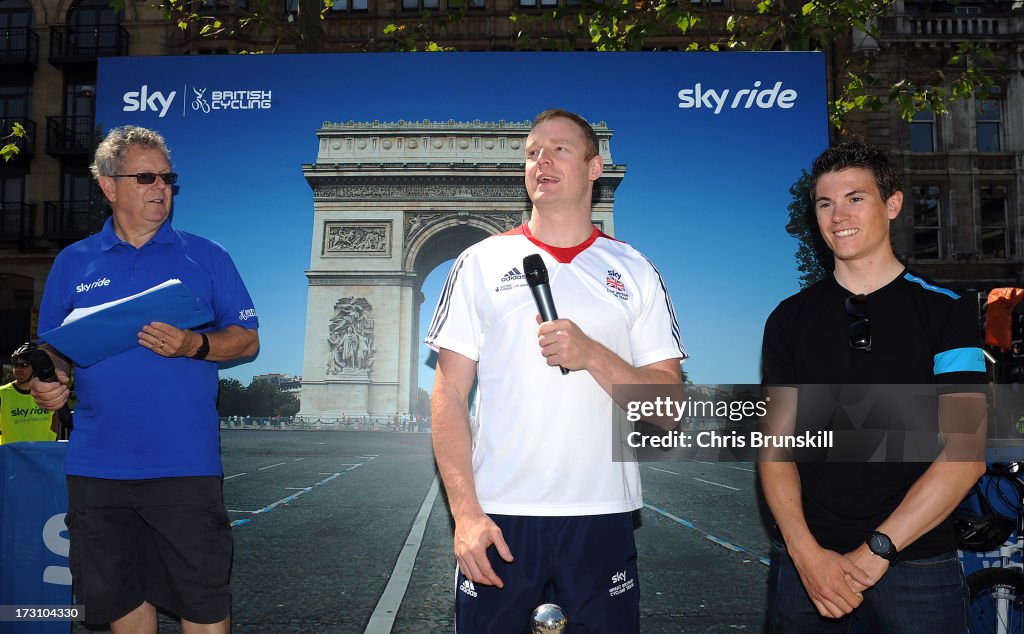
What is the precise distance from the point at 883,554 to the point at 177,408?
8.85 feet

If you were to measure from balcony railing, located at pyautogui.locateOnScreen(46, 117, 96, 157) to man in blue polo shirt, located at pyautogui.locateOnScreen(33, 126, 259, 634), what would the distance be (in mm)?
26580

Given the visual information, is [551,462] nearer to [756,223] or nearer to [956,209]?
[756,223]

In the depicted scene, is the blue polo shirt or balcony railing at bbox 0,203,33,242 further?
balcony railing at bbox 0,203,33,242

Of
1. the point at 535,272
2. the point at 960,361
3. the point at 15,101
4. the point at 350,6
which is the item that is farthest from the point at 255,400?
the point at 15,101

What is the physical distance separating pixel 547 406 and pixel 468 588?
0.62 metres

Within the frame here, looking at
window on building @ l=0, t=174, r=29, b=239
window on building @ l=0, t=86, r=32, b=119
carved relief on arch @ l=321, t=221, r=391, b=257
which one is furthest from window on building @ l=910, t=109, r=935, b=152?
window on building @ l=0, t=86, r=32, b=119

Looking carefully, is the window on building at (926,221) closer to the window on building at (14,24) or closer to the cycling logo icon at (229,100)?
the cycling logo icon at (229,100)

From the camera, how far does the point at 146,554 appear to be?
3.19 metres

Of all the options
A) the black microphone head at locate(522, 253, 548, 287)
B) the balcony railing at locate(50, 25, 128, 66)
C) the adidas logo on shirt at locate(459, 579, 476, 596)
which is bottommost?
the adidas logo on shirt at locate(459, 579, 476, 596)

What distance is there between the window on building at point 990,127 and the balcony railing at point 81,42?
97.0 ft

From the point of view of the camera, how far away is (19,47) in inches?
1068

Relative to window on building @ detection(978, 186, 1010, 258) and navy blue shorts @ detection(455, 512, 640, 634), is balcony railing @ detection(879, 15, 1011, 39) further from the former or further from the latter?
navy blue shorts @ detection(455, 512, 640, 634)

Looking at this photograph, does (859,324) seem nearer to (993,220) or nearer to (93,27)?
(993,220)

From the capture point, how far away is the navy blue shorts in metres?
2.30
